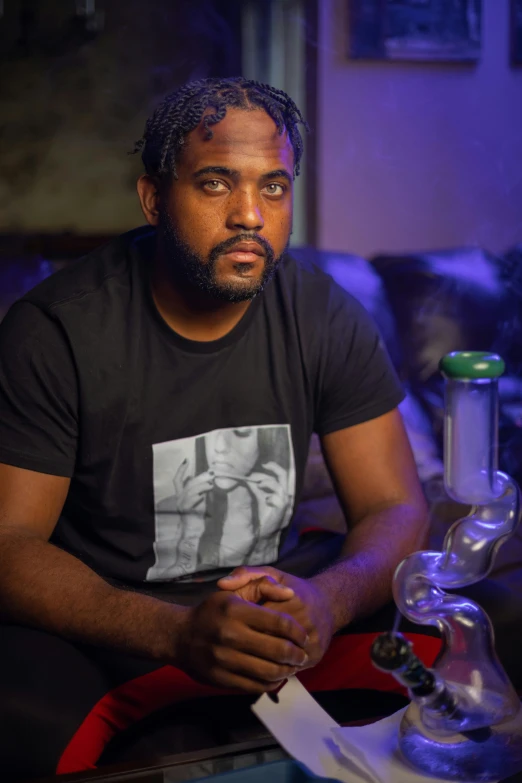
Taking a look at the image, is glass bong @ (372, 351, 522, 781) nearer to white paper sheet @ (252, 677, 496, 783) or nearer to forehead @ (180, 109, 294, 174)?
white paper sheet @ (252, 677, 496, 783)

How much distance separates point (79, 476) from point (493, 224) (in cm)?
196

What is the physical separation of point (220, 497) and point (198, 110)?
1.88ft

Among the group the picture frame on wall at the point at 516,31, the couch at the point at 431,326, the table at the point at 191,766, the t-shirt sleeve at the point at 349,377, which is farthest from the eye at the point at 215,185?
the picture frame on wall at the point at 516,31

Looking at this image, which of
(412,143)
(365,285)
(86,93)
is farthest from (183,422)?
(412,143)

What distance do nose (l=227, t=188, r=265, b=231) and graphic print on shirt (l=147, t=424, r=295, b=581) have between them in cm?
31

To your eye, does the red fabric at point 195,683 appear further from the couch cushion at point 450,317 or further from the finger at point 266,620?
the couch cushion at point 450,317

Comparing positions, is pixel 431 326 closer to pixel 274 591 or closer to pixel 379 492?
pixel 379 492

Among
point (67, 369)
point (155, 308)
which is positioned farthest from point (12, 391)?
point (155, 308)

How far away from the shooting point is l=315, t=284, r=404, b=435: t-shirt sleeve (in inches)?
55.6

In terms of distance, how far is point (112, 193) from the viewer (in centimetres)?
243

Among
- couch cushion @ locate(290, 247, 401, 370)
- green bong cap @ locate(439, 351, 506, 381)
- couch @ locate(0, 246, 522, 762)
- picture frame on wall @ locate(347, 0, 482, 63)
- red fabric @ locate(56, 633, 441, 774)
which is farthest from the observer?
picture frame on wall @ locate(347, 0, 482, 63)

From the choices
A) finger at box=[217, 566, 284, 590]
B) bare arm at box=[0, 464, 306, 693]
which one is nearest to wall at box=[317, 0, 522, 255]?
bare arm at box=[0, 464, 306, 693]

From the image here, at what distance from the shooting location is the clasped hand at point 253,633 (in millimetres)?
986

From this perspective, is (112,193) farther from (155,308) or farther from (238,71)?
(155,308)
